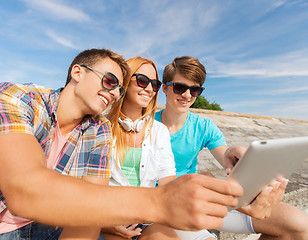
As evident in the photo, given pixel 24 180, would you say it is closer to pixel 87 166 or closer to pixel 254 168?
pixel 87 166

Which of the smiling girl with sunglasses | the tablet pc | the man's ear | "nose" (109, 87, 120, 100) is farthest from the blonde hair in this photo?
the tablet pc

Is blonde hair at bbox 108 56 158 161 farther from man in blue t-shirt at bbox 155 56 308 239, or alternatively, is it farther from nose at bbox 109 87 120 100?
man in blue t-shirt at bbox 155 56 308 239

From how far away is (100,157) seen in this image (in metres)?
1.28

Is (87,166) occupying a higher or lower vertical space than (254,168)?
lower

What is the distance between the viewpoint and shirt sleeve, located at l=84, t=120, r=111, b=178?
1.26 meters

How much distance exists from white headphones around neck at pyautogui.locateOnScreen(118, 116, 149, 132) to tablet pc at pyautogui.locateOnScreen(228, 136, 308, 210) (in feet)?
3.93

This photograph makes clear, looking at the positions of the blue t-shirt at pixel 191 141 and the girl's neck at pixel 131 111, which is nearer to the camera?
the girl's neck at pixel 131 111

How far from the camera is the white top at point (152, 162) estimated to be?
5.40 feet

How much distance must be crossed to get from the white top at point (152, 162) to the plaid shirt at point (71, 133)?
338 mm

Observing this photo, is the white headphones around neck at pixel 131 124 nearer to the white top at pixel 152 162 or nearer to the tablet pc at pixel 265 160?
the white top at pixel 152 162

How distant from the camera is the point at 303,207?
3.02m

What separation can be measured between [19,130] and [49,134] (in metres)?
0.41

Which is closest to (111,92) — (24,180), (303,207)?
(24,180)

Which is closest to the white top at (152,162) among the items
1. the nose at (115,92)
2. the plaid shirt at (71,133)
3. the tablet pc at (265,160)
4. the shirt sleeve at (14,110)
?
the plaid shirt at (71,133)
